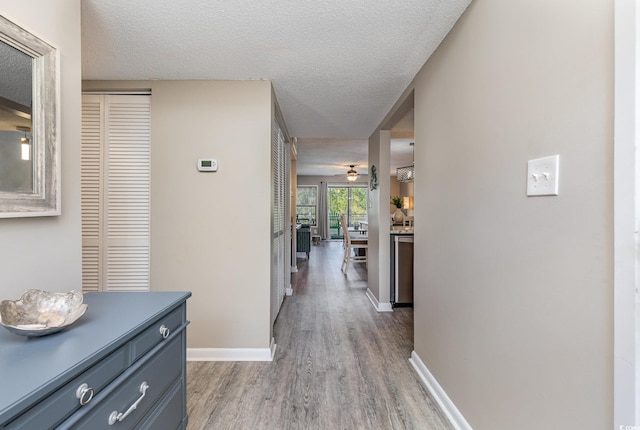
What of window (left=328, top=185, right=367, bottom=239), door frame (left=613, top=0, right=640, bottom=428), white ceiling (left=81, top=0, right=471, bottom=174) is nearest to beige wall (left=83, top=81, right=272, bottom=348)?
white ceiling (left=81, top=0, right=471, bottom=174)

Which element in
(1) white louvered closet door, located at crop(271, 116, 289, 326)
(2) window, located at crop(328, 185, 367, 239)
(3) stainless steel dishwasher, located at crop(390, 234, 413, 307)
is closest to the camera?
(1) white louvered closet door, located at crop(271, 116, 289, 326)

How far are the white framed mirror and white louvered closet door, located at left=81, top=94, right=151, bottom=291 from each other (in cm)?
129

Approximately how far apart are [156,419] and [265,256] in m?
1.39

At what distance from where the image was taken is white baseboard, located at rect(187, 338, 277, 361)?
7.98 ft

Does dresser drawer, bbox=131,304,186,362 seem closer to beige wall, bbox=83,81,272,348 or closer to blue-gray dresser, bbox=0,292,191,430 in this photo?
blue-gray dresser, bbox=0,292,191,430

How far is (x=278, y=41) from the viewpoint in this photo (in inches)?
73.9

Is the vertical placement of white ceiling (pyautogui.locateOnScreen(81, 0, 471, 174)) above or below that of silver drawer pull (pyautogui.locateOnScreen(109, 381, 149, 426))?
above

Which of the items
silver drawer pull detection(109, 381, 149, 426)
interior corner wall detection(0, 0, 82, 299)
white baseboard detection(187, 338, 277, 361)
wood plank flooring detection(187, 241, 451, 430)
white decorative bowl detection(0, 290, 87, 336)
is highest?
interior corner wall detection(0, 0, 82, 299)

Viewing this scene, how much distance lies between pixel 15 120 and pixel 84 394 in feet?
3.25

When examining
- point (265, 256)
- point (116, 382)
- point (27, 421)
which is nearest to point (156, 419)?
point (116, 382)

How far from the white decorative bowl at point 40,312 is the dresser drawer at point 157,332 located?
0.21 metres

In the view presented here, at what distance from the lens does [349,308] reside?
12.3ft

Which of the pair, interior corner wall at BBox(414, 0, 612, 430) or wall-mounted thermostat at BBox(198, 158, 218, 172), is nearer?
interior corner wall at BBox(414, 0, 612, 430)

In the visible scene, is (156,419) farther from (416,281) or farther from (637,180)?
(416,281)
